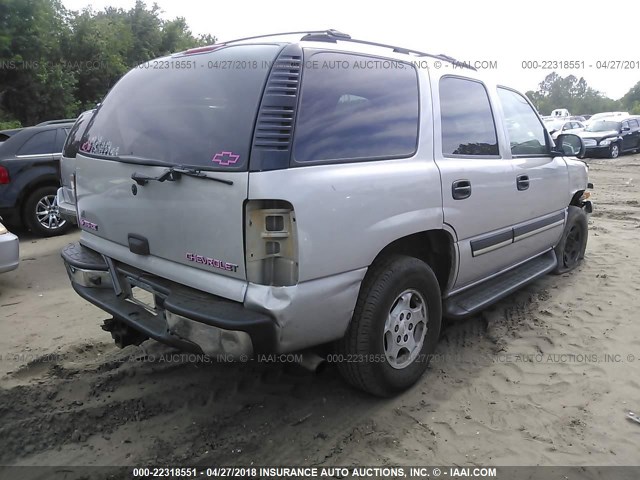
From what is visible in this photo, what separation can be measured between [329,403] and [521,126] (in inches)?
107

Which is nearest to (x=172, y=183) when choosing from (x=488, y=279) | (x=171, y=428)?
(x=171, y=428)

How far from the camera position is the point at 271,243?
7.71 feet

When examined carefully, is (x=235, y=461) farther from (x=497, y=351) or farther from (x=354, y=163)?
(x=497, y=351)

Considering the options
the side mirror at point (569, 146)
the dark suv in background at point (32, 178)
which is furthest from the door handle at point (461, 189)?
the dark suv in background at point (32, 178)

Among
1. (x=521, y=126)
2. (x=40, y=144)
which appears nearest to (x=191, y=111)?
(x=521, y=126)

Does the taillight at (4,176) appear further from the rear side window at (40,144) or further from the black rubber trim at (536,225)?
the black rubber trim at (536,225)

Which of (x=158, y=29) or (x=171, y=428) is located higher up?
(x=158, y=29)

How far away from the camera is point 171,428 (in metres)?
2.81

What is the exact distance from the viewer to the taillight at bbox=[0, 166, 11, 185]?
725 cm

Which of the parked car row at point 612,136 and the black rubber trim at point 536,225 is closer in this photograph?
the black rubber trim at point 536,225

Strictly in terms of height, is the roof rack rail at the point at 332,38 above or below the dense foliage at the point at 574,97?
below

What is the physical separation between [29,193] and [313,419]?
21.2 feet

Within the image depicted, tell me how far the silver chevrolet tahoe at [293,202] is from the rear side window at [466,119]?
14 mm

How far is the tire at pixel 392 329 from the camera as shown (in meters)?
2.72
